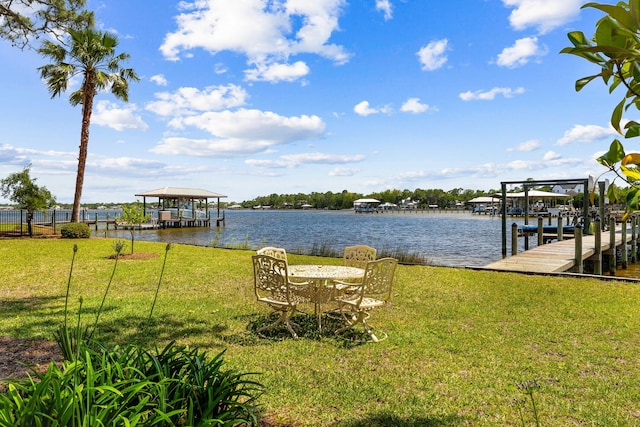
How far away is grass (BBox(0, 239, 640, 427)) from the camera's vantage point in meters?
3.30

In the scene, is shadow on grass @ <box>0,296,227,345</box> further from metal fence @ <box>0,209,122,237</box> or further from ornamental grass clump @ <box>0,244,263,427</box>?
metal fence @ <box>0,209,122,237</box>

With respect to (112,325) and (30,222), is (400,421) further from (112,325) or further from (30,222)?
(30,222)

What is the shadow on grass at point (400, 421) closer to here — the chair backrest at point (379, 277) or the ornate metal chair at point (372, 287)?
the ornate metal chair at point (372, 287)

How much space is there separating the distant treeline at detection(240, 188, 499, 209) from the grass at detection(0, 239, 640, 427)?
403ft

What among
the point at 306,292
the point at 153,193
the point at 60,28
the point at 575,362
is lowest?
the point at 575,362

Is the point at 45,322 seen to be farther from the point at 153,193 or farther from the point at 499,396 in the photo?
the point at 153,193

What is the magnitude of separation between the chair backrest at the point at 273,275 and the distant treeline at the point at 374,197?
12578 cm

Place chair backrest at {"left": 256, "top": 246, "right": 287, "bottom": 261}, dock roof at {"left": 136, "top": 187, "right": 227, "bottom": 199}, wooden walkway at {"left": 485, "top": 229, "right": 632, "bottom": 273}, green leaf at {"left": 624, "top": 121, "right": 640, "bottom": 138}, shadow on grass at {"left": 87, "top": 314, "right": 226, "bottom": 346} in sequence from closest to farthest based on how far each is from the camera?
1. green leaf at {"left": 624, "top": 121, "right": 640, "bottom": 138}
2. shadow on grass at {"left": 87, "top": 314, "right": 226, "bottom": 346}
3. chair backrest at {"left": 256, "top": 246, "right": 287, "bottom": 261}
4. wooden walkway at {"left": 485, "top": 229, "right": 632, "bottom": 273}
5. dock roof at {"left": 136, "top": 187, "right": 227, "bottom": 199}

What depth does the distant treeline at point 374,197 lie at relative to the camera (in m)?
142

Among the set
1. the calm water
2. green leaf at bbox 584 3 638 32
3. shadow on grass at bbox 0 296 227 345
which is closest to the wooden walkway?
the calm water

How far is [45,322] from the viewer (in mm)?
5699

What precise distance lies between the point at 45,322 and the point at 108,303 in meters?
1.13

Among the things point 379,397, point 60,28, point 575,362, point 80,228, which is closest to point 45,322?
point 379,397

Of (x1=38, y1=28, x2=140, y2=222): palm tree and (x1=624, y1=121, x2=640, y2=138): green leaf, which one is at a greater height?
(x1=38, y1=28, x2=140, y2=222): palm tree
